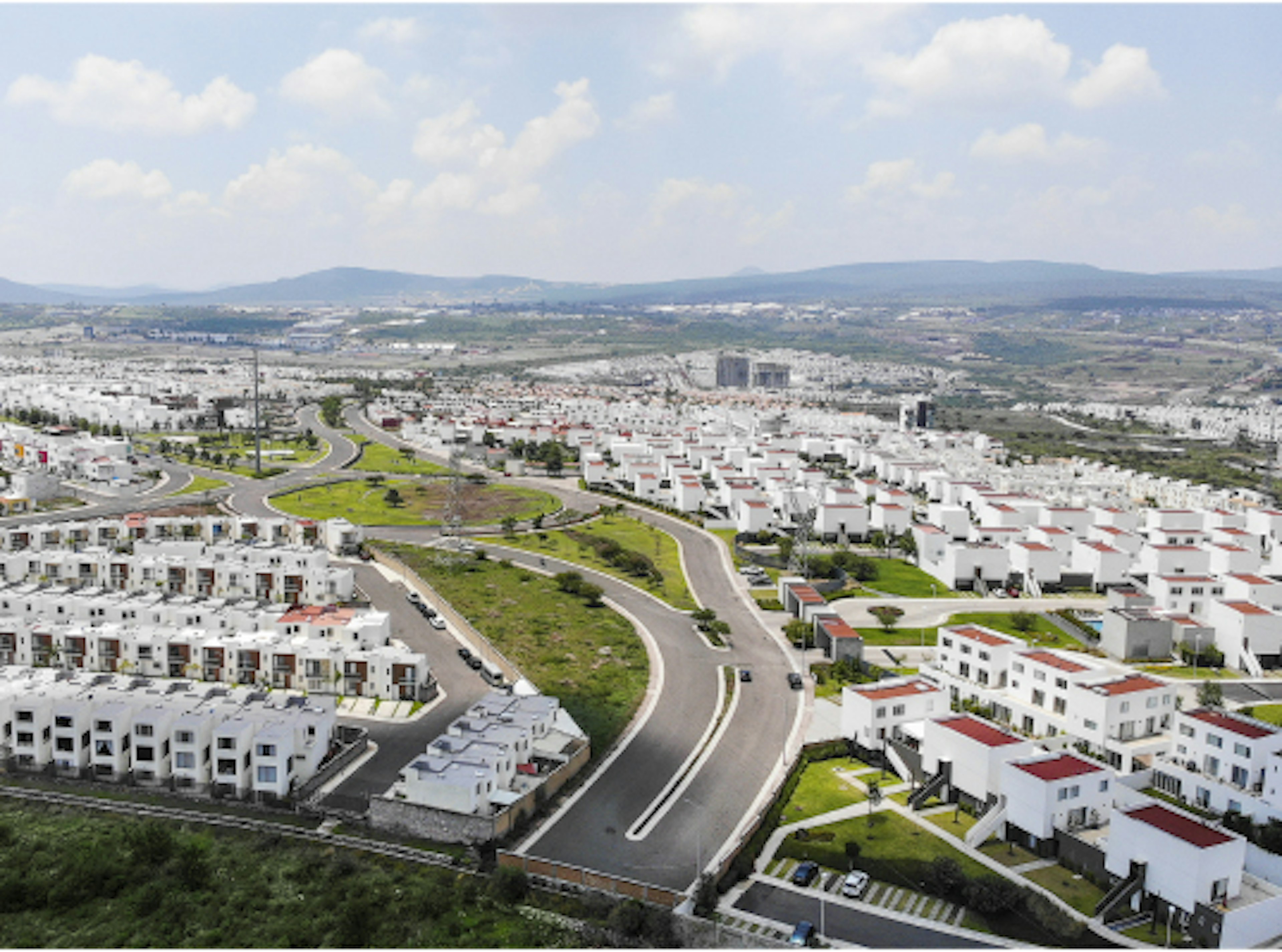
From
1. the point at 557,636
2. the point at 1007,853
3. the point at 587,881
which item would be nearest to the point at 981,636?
the point at 1007,853

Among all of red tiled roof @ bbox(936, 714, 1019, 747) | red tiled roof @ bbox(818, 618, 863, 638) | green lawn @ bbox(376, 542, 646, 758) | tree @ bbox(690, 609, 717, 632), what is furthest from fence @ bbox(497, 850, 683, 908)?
tree @ bbox(690, 609, 717, 632)

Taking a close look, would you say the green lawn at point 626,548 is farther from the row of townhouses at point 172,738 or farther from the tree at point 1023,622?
the row of townhouses at point 172,738

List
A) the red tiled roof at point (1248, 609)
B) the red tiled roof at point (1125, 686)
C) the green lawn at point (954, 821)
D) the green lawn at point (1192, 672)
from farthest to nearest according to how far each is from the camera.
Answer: the red tiled roof at point (1248, 609), the green lawn at point (1192, 672), the red tiled roof at point (1125, 686), the green lawn at point (954, 821)

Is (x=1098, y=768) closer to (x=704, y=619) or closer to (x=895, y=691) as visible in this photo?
(x=895, y=691)

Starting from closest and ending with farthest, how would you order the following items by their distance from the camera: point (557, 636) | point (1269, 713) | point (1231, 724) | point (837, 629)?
point (1231, 724) < point (1269, 713) < point (837, 629) < point (557, 636)

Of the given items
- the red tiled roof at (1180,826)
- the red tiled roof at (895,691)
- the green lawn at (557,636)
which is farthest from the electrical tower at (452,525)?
the red tiled roof at (1180,826)
